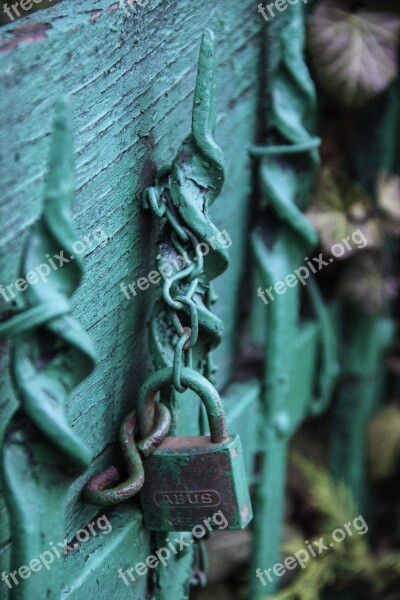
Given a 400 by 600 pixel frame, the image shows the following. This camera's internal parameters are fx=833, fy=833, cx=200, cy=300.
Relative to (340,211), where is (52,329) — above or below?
above

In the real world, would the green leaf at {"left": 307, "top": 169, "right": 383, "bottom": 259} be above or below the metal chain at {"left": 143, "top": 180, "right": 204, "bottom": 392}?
below

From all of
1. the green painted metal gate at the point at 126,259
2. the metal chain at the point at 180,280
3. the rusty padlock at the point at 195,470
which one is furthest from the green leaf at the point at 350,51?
the rusty padlock at the point at 195,470

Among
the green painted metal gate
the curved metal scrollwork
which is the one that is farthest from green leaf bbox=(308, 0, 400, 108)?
the curved metal scrollwork

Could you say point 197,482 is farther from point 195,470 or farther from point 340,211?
point 340,211

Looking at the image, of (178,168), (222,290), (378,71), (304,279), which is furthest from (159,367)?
(378,71)

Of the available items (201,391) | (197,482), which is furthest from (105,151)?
(197,482)

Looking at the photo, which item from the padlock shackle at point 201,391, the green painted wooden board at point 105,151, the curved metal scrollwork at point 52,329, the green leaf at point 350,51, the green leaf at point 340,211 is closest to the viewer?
the curved metal scrollwork at point 52,329

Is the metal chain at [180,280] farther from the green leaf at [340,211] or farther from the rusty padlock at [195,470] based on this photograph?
the green leaf at [340,211]

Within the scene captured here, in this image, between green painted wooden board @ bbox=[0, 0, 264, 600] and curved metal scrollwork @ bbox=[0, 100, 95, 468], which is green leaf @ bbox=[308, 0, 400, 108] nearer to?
green painted wooden board @ bbox=[0, 0, 264, 600]
